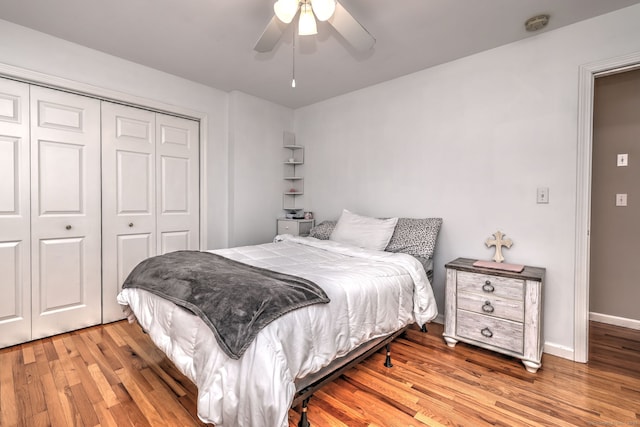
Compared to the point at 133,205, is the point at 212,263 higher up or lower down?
lower down

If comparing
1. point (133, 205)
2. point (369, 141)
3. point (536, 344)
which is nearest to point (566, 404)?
point (536, 344)

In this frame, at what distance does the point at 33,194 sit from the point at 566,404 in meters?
3.98

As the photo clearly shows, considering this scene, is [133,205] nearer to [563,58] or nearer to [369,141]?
[369,141]

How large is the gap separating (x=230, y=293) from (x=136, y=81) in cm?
264

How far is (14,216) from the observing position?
92.3 inches

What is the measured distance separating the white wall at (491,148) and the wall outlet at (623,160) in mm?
1157

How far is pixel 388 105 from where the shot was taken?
10.6ft

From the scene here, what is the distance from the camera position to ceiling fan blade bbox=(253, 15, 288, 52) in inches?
71.5

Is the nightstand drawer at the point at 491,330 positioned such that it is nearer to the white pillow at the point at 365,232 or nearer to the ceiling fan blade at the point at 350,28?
the white pillow at the point at 365,232

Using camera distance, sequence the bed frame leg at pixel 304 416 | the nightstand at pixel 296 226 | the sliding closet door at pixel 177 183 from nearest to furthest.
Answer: the bed frame leg at pixel 304 416, the sliding closet door at pixel 177 183, the nightstand at pixel 296 226

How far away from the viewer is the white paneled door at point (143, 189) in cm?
281

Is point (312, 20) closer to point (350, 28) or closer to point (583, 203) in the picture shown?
point (350, 28)

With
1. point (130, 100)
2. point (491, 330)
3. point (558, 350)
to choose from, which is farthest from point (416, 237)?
point (130, 100)

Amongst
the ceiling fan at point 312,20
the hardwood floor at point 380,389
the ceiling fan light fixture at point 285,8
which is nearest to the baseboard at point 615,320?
the hardwood floor at point 380,389
